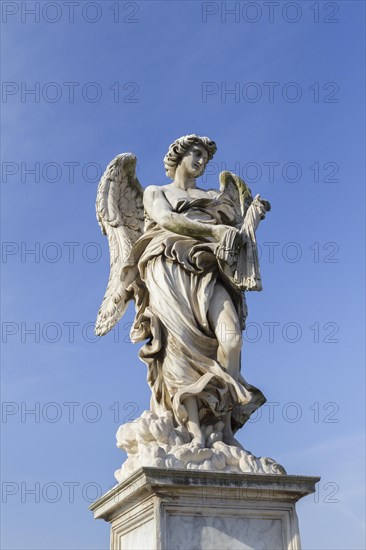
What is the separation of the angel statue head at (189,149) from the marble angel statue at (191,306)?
1cm

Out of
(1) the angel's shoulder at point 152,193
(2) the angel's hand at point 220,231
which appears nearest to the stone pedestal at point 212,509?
(2) the angel's hand at point 220,231

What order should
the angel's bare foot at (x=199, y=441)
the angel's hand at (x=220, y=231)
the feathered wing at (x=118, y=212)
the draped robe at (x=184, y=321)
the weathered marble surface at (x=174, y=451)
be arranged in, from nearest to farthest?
1. the weathered marble surface at (x=174, y=451)
2. the angel's bare foot at (x=199, y=441)
3. the draped robe at (x=184, y=321)
4. the angel's hand at (x=220, y=231)
5. the feathered wing at (x=118, y=212)

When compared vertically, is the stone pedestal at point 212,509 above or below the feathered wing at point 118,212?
below

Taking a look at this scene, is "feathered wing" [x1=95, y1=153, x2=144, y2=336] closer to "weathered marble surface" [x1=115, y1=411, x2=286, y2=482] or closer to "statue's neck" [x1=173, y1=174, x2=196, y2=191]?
"statue's neck" [x1=173, y1=174, x2=196, y2=191]

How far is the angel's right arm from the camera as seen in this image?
7.65 m

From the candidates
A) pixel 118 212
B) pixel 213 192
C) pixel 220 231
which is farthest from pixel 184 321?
pixel 118 212

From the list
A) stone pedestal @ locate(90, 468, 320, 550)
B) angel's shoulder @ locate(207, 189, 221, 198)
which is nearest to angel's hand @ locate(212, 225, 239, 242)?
angel's shoulder @ locate(207, 189, 221, 198)

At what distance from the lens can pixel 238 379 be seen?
7434mm

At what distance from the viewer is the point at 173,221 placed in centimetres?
770

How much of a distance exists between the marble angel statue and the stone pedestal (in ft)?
0.69

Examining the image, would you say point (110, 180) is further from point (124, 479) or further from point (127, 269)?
point (124, 479)

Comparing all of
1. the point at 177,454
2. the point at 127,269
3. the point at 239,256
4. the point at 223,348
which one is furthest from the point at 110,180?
the point at 177,454

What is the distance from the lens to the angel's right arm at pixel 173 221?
765 cm

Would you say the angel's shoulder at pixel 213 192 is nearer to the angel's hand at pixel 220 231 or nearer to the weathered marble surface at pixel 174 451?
the angel's hand at pixel 220 231
